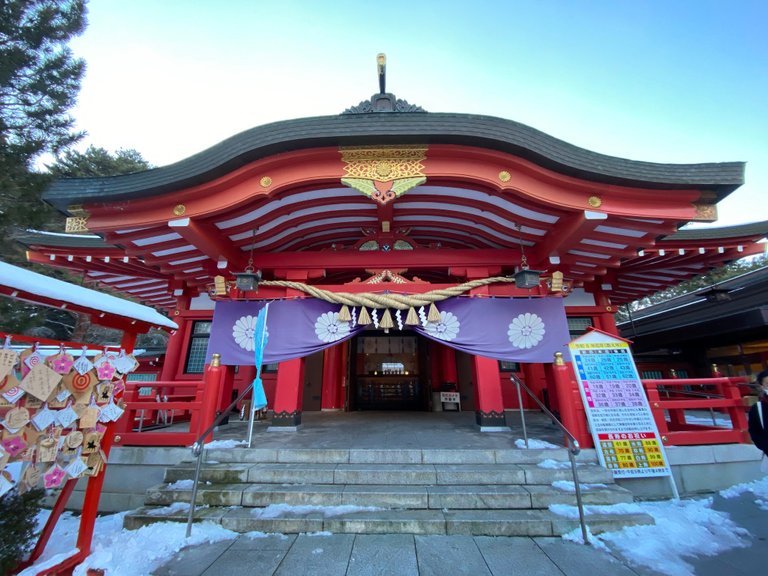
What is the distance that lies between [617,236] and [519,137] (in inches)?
113

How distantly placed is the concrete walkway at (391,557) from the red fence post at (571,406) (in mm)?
1833

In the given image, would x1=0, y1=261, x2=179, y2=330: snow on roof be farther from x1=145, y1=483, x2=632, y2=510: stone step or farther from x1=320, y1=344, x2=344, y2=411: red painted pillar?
x1=320, y1=344, x2=344, y2=411: red painted pillar

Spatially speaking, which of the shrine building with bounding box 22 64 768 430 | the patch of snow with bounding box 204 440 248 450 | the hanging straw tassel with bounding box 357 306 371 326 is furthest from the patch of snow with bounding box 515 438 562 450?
the patch of snow with bounding box 204 440 248 450

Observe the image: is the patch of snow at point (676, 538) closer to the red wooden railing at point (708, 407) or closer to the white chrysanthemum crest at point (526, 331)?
the red wooden railing at point (708, 407)

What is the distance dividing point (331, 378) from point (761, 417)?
28.2 ft

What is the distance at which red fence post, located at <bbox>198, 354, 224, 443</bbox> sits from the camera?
4.89 m

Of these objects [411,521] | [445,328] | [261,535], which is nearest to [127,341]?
[261,535]

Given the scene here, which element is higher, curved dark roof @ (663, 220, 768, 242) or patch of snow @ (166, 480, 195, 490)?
curved dark roof @ (663, 220, 768, 242)

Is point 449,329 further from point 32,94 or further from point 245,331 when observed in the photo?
point 32,94

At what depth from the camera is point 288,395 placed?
6457 mm

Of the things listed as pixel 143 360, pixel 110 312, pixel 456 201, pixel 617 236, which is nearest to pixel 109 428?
pixel 110 312

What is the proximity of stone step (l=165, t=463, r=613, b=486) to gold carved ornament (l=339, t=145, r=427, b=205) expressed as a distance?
3.93m

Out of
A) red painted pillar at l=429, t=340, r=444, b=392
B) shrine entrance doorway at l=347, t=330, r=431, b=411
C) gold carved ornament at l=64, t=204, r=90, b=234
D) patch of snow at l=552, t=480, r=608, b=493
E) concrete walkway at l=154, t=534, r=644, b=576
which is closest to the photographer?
concrete walkway at l=154, t=534, r=644, b=576

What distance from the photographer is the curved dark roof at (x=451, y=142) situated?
15.6 feet
